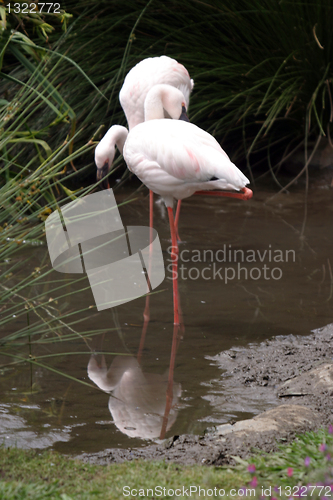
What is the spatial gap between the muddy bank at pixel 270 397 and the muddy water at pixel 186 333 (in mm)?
91

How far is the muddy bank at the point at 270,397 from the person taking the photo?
2088 millimetres

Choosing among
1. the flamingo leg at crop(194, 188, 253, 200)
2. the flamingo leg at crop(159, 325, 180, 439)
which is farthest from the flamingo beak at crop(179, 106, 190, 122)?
the flamingo leg at crop(159, 325, 180, 439)

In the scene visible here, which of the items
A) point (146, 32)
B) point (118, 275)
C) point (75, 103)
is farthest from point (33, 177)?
point (146, 32)

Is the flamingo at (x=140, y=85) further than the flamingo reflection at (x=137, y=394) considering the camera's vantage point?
Yes

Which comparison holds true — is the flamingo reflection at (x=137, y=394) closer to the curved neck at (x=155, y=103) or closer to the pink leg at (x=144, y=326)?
the pink leg at (x=144, y=326)

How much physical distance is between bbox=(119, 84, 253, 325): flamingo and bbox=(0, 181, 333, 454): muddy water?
0.33m

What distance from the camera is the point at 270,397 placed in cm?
264

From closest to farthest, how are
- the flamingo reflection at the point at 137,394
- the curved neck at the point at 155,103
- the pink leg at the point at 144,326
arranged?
the flamingo reflection at the point at 137,394 → the pink leg at the point at 144,326 → the curved neck at the point at 155,103

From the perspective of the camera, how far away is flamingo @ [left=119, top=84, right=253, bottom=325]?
Answer: 337 centimetres

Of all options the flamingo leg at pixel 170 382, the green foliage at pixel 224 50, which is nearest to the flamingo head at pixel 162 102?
the flamingo leg at pixel 170 382

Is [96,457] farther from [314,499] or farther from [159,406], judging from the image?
[314,499]

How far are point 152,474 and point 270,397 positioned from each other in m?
0.94

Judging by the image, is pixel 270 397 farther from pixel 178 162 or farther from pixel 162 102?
pixel 162 102

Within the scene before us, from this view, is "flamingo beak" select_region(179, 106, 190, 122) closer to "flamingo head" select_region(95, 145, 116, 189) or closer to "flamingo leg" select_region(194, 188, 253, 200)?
"flamingo leg" select_region(194, 188, 253, 200)
